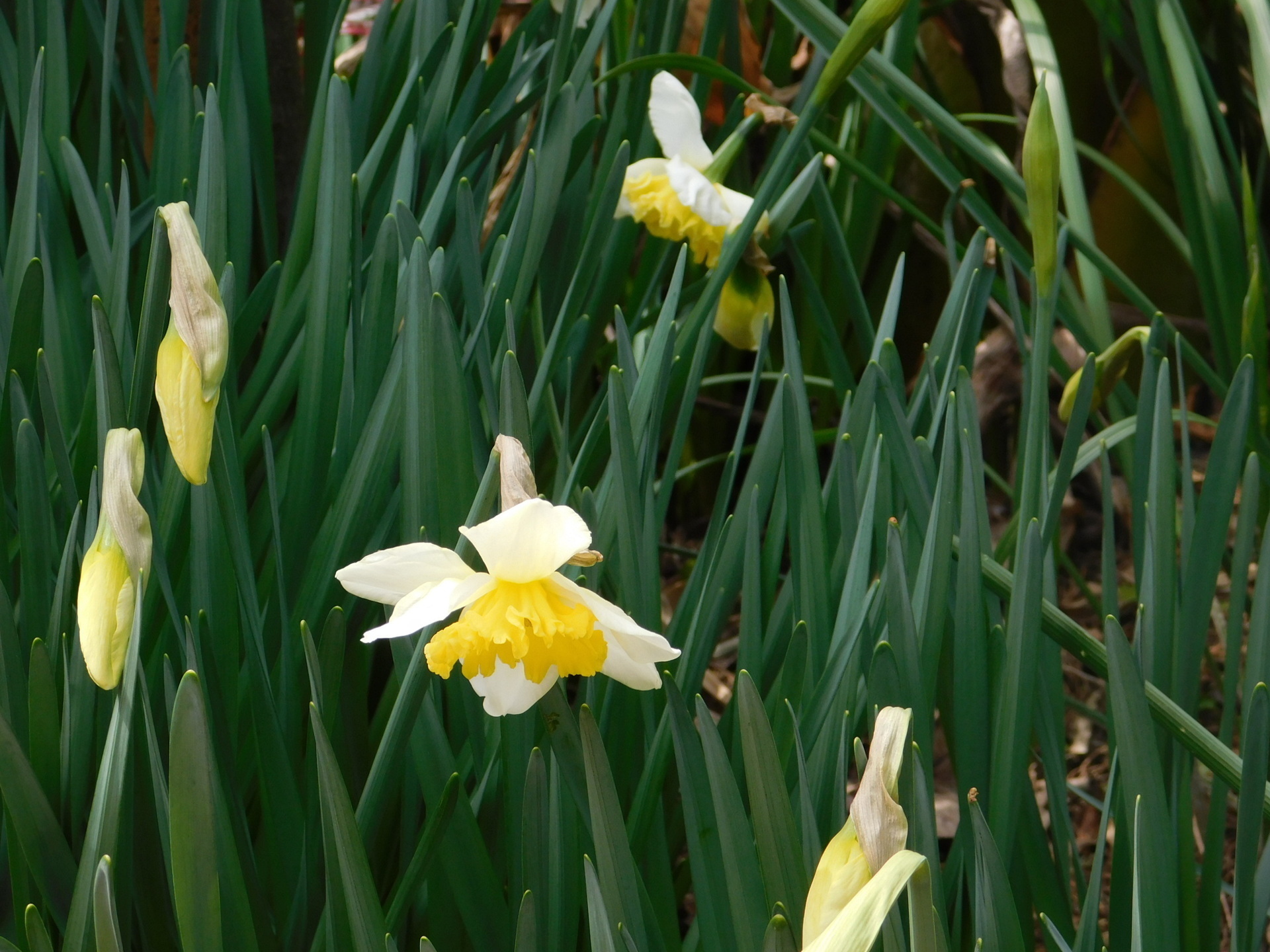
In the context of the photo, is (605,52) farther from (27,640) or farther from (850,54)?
(27,640)

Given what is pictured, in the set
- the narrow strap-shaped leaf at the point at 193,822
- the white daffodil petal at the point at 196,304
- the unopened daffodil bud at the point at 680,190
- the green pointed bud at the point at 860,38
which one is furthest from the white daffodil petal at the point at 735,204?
the narrow strap-shaped leaf at the point at 193,822

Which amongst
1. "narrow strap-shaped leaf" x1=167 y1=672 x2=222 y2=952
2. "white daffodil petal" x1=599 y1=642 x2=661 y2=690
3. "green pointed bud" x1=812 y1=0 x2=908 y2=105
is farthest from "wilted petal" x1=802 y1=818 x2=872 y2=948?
"green pointed bud" x1=812 y1=0 x2=908 y2=105

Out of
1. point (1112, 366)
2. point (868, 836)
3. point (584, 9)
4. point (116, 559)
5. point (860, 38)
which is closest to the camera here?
point (868, 836)

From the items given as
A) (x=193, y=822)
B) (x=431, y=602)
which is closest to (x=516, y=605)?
(x=431, y=602)

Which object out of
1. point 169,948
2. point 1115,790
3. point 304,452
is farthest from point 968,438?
point 169,948

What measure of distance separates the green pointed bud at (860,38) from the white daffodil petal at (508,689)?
435mm

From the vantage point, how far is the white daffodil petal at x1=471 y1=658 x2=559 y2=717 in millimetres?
521

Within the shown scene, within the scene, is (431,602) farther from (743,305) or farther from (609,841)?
(743,305)

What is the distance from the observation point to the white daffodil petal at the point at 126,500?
513mm

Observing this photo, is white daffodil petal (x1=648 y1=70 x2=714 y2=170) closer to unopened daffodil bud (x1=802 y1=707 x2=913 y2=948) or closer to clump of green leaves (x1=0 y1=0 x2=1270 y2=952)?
clump of green leaves (x1=0 y1=0 x2=1270 y2=952)

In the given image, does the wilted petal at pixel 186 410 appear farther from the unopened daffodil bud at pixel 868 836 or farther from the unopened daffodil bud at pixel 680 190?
the unopened daffodil bud at pixel 680 190

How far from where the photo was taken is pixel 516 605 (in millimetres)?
495

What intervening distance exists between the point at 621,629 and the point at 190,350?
0.24 m

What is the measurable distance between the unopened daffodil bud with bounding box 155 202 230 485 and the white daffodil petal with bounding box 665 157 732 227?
485mm
